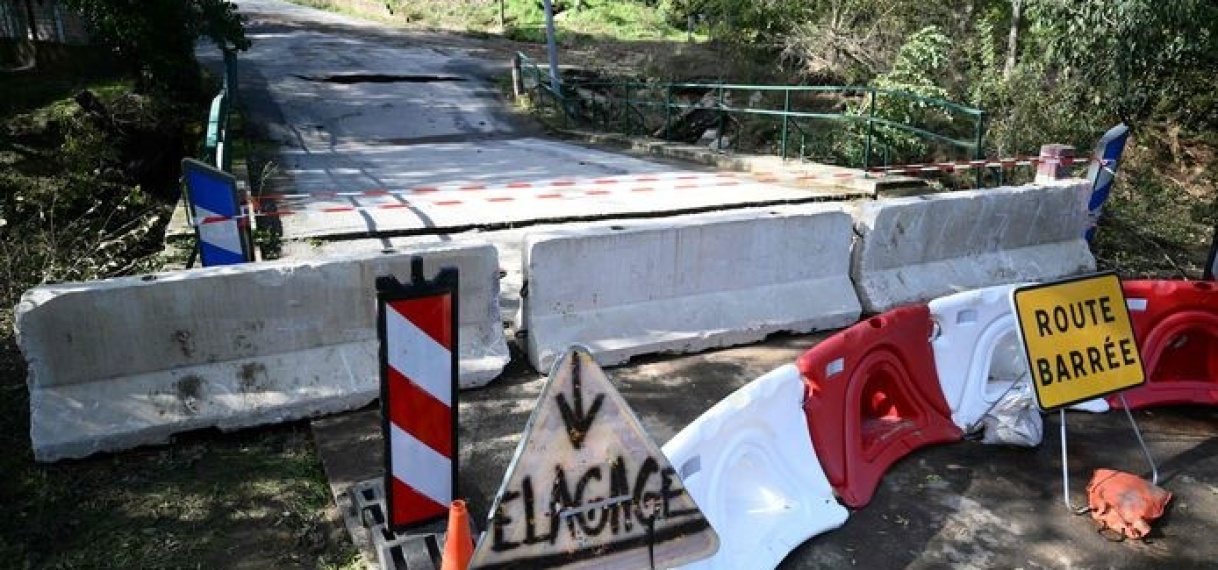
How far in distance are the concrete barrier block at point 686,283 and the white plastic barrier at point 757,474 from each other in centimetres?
172

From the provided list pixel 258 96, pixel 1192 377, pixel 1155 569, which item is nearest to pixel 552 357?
pixel 1155 569

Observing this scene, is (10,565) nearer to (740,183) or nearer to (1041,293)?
(1041,293)

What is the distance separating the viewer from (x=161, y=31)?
1363 cm

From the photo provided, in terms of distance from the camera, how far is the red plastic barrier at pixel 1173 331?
5348mm

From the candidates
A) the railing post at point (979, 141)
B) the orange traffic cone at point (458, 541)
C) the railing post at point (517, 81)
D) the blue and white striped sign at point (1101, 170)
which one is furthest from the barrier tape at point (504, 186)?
the railing post at point (517, 81)

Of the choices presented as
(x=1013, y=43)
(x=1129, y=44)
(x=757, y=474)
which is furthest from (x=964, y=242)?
(x=1013, y=43)

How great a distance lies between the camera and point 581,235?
5535 mm

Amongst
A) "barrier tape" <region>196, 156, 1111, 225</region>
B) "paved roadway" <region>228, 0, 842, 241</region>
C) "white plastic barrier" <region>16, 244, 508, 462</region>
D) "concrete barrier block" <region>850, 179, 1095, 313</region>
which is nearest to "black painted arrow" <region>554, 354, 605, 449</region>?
"white plastic barrier" <region>16, 244, 508, 462</region>

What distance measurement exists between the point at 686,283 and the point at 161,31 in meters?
11.5

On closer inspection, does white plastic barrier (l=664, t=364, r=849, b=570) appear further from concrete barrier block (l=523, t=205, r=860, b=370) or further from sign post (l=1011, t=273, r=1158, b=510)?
concrete barrier block (l=523, t=205, r=860, b=370)

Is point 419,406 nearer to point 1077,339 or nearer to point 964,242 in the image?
point 1077,339

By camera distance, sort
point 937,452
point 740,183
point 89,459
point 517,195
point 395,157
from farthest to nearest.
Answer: point 395,157
point 740,183
point 517,195
point 937,452
point 89,459

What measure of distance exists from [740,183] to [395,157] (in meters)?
6.20

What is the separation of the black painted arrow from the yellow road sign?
260cm
